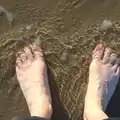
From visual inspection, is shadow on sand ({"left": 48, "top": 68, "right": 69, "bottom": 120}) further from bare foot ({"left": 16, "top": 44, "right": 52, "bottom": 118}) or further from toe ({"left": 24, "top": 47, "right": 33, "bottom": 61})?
toe ({"left": 24, "top": 47, "right": 33, "bottom": 61})

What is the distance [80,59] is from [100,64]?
5.2 inches

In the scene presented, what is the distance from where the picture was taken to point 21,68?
2.45 meters

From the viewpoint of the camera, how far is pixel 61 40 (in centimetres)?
242

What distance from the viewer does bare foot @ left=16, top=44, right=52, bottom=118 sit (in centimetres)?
239

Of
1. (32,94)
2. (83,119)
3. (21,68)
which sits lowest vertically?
(83,119)

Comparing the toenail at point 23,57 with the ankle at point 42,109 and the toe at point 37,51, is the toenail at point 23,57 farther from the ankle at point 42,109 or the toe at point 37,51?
the ankle at point 42,109

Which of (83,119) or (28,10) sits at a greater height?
(28,10)

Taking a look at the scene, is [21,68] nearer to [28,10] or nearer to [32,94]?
[32,94]

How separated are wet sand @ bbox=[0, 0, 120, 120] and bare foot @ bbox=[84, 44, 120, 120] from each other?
0.17 feet

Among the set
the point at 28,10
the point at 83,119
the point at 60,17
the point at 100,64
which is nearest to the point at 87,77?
the point at 100,64

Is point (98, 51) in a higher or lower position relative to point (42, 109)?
higher

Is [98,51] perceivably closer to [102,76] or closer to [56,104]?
[102,76]

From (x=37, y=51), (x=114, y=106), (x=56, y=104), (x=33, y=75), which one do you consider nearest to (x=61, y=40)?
(x=37, y=51)

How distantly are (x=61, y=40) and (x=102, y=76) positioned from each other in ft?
1.13
